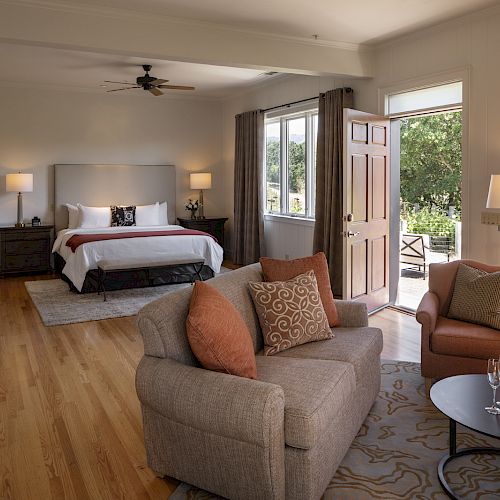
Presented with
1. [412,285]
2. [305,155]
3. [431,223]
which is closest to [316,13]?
[305,155]

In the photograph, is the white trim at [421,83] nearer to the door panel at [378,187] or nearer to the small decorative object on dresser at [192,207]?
the door panel at [378,187]

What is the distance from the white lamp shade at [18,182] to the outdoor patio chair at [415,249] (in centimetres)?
531

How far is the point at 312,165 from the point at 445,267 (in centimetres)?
356

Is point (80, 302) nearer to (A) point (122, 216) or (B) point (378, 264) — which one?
(A) point (122, 216)

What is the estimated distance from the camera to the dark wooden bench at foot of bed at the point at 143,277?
Result: 6.59 meters

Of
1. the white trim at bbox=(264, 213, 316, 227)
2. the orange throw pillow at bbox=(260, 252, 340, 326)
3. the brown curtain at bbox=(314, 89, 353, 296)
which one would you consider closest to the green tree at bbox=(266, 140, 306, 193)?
the white trim at bbox=(264, 213, 316, 227)

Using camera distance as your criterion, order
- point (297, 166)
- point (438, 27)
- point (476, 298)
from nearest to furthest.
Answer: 1. point (476, 298)
2. point (438, 27)
3. point (297, 166)

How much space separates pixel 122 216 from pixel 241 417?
6.55 m

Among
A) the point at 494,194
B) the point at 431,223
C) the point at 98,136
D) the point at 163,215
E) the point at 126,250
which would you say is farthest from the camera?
the point at 431,223

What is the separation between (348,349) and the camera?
9.48ft

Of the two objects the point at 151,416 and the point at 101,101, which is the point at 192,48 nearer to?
the point at 151,416

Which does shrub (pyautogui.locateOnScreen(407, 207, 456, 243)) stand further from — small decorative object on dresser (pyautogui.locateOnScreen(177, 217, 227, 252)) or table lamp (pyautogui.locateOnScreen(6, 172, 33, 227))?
table lamp (pyautogui.locateOnScreen(6, 172, 33, 227))

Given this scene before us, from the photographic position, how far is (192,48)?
15.7 ft

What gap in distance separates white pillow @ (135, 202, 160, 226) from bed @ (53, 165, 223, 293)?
20cm
